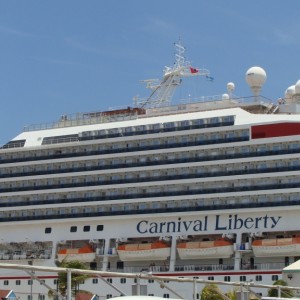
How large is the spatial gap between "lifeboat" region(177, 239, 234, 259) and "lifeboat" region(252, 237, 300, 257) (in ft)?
5.68

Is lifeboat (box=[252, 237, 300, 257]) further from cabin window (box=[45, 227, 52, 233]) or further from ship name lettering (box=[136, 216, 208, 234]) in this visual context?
cabin window (box=[45, 227, 52, 233])

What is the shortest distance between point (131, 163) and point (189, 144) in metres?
4.48

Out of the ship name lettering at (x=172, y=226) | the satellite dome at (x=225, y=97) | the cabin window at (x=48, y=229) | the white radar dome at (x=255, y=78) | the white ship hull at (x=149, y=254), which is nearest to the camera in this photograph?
the white ship hull at (x=149, y=254)

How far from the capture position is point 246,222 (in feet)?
168

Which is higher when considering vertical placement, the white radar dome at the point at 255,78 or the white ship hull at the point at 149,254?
the white radar dome at the point at 255,78

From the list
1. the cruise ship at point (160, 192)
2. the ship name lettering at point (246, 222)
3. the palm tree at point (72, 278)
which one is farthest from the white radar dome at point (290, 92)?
the palm tree at point (72, 278)

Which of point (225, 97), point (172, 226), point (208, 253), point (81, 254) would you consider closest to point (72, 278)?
point (208, 253)

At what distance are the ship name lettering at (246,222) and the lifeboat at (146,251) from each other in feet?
12.1

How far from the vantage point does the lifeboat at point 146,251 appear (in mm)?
52562

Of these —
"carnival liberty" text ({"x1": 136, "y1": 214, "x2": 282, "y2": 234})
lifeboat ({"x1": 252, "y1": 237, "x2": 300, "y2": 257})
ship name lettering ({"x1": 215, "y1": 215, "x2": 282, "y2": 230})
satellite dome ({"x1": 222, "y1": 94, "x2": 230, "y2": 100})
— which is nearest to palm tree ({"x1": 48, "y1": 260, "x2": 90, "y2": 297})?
"carnival liberty" text ({"x1": 136, "y1": 214, "x2": 282, "y2": 234})

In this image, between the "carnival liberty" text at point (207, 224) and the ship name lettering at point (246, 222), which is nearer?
the ship name lettering at point (246, 222)

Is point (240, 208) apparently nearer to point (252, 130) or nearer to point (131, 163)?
point (252, 130)

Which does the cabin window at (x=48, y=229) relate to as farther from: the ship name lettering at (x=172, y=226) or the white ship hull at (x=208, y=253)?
the white ship hull at (x=208, y=253)

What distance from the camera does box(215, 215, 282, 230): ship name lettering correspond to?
50.5 m
